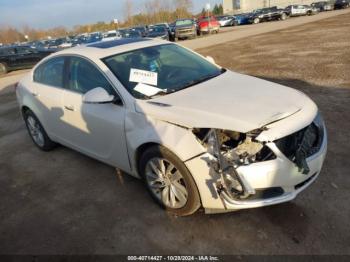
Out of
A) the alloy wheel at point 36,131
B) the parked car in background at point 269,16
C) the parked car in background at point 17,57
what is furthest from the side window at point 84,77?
the parked car in background at point 269,16

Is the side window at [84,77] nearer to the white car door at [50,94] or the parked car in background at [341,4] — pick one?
the white car door at [50,94]

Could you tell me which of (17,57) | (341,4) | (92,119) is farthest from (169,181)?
(341,4)

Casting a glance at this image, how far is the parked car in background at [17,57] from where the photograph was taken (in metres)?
17.8

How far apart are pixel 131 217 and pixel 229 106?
5.05 feet

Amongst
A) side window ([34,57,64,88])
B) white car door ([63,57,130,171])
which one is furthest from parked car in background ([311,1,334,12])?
white car door ([63,57,130,171])

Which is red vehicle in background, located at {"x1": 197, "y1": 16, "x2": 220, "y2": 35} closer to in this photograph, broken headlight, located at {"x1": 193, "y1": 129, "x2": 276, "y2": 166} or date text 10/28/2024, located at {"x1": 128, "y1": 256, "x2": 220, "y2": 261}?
broken headlight, located at {"x1": 193, "y1": 129, "x2": 276, "y2": 166}

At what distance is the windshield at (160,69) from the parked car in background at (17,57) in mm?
15995

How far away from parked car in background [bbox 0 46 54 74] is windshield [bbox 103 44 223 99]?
16.0 meters

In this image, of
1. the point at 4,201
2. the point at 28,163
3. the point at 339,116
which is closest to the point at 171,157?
the point at 4,201

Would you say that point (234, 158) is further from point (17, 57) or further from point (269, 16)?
point (269, 16)

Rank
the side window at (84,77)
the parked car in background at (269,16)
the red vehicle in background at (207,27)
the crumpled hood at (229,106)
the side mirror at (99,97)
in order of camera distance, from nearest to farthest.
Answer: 1. the crumpled hood at (229,106)
2. the side mirror at (99,97)
3. the side window at (84,77)
4. the red vehicle in background at (207,27)
5. the parked car in background at (269,16)

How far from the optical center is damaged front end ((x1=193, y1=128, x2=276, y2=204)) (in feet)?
9.01

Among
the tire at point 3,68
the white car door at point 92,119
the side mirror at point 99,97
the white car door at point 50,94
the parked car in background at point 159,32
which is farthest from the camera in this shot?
the parked car in background at point 159,32

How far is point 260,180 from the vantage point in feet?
8.97
